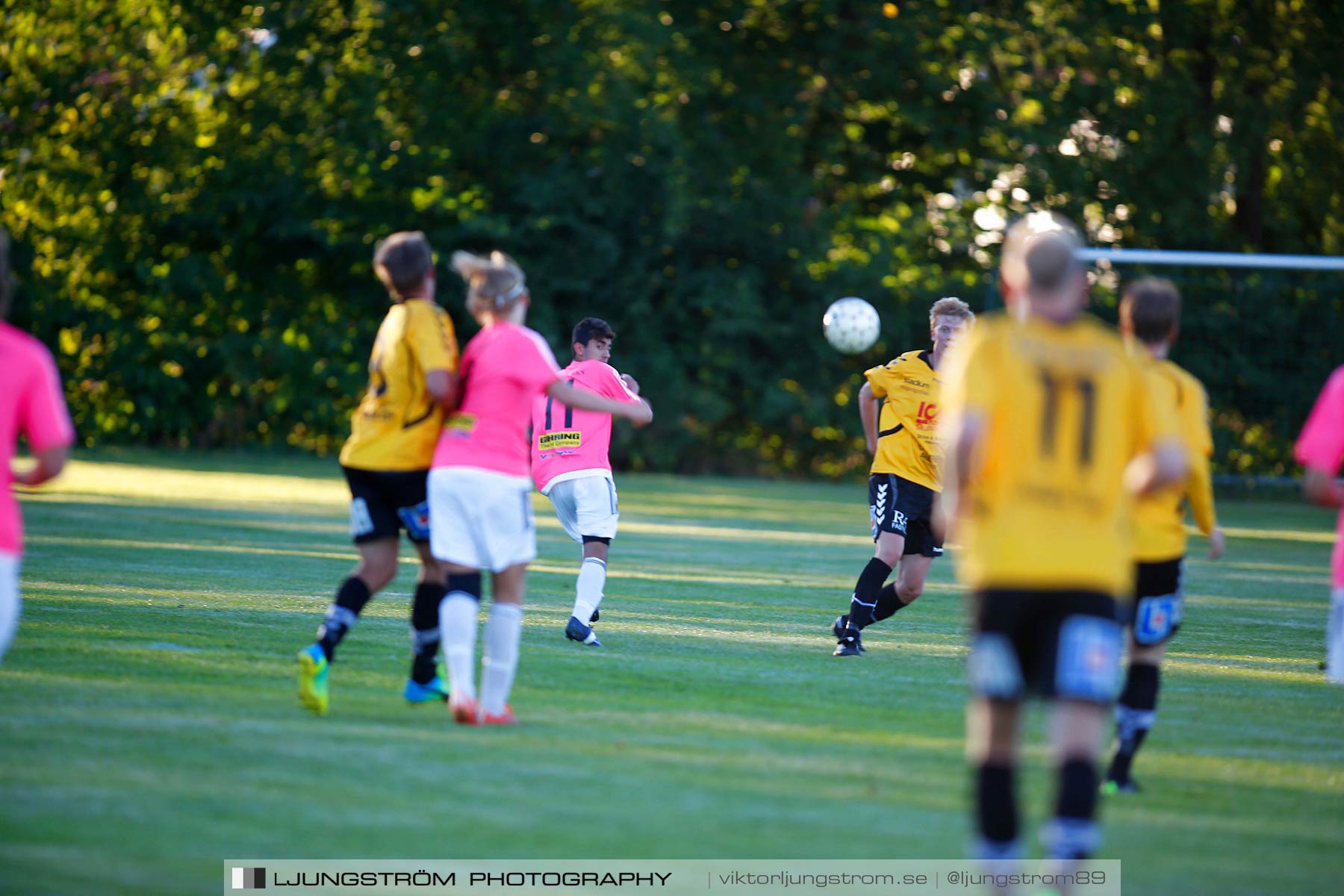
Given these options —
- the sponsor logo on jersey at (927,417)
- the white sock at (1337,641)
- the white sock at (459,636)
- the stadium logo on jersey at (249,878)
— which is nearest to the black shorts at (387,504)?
the white sock at (459,636)

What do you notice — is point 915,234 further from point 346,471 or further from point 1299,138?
point 346,471

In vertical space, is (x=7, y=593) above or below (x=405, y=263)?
below

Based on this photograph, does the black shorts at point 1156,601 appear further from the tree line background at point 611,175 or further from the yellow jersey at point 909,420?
the tree line background at point 611,175

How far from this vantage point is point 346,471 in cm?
664

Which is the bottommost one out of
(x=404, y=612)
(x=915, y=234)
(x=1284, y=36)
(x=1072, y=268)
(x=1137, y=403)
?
(x=404, y=612)

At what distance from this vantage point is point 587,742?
621 cm

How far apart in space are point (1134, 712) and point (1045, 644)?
6.11ft

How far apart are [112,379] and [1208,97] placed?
74.3 ft

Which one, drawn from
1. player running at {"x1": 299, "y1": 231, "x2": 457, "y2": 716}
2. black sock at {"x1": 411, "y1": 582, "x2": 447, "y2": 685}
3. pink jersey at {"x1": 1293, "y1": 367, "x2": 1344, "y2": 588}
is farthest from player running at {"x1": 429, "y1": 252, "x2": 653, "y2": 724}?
pink jersey at {"x1": 1293, "y1": 367, "x2": 1344, "y2": 588}

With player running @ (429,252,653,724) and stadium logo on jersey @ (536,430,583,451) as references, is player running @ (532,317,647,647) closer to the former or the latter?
stadium logo on jersey @ (536,430,583,451)

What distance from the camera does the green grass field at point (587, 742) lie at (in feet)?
15.6

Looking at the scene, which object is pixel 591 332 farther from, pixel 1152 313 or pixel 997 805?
pixel 997 805

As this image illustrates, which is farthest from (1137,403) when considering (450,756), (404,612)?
(404,612)

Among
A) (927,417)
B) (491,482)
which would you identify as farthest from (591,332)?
(491,482)
